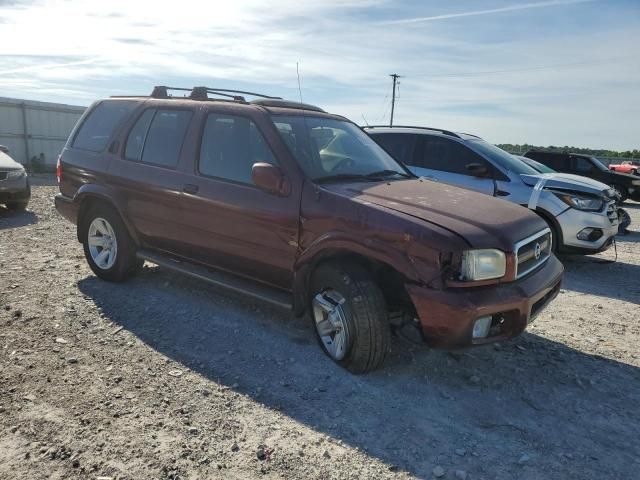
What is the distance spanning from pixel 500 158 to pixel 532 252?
167 inches

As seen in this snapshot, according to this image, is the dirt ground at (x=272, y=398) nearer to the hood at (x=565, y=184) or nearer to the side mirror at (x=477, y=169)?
the side mirror at (x=477, y=169)

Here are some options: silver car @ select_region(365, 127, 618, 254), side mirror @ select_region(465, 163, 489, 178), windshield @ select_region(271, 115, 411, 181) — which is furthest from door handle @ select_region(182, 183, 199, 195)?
side mirror @ select_region(465, 163, 489, 178)

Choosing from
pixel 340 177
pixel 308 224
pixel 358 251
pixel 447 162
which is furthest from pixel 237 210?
pixel 447 162

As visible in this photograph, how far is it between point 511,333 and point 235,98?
314 cm

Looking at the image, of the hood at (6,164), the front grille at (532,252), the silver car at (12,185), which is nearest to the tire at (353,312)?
the front grille at (532,252)

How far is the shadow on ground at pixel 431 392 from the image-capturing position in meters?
2.91

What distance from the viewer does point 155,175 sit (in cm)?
480

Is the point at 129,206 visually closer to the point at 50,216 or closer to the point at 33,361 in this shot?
the point at 33,361

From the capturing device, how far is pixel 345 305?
140 inches

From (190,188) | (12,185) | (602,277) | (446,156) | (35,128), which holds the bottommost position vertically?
(602,277)

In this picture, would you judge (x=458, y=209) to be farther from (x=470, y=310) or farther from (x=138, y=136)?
(x=138, y=136)

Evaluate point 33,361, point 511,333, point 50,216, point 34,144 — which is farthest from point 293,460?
point 34,144

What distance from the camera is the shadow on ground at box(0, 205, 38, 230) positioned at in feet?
28.1

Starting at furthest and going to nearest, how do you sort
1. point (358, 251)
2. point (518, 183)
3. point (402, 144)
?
point (402, 144)
point (518, 183)
point (358, 251)
